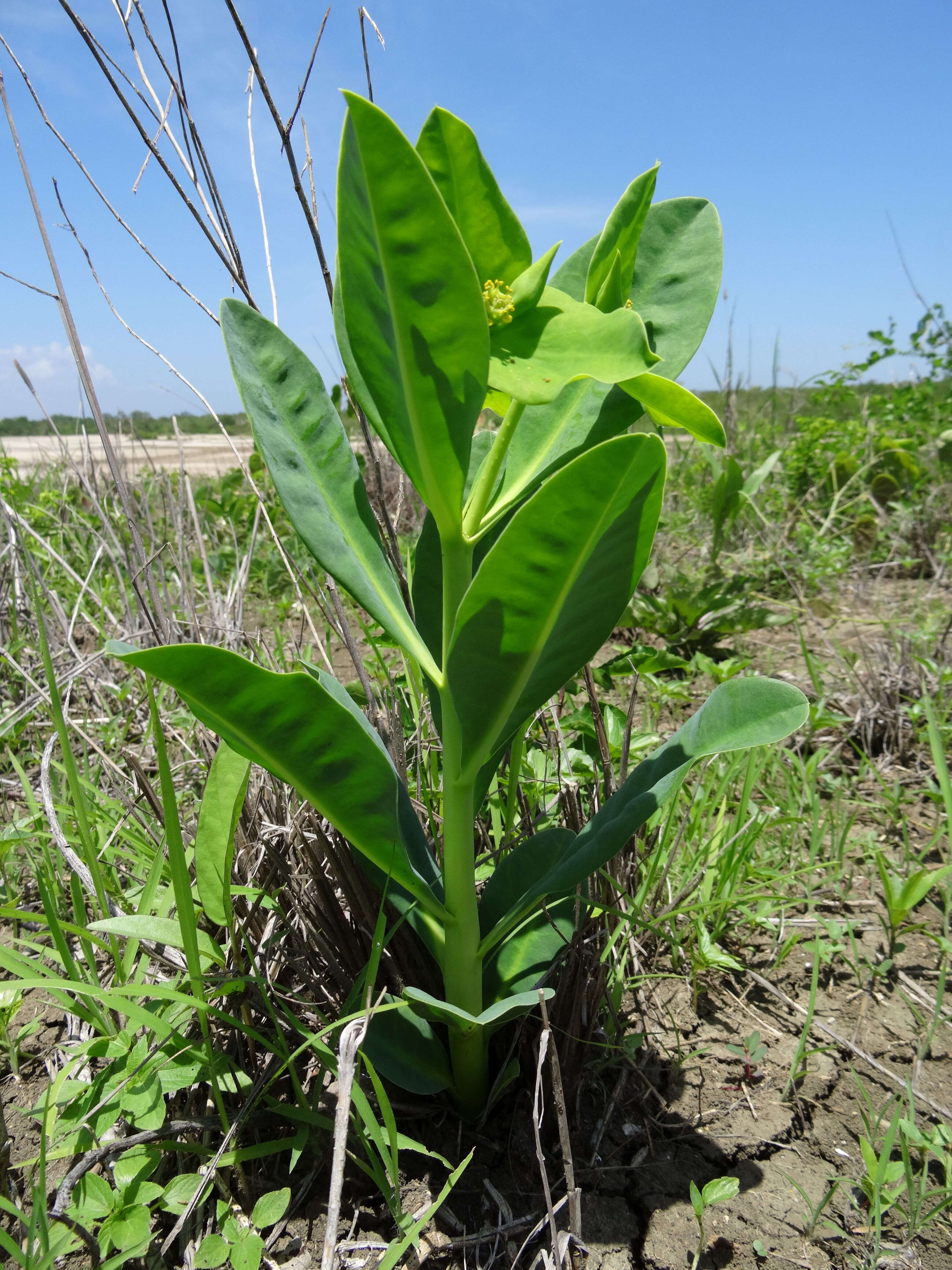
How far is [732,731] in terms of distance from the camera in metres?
0.87

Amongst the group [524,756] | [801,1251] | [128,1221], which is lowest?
[801,1251]

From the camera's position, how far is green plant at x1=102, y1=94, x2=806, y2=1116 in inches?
25.2

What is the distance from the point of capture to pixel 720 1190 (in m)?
0.88

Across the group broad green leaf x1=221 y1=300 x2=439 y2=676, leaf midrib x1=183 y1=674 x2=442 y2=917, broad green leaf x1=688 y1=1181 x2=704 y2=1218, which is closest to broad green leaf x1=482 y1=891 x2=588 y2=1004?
leaf midrib x1=183 y1=674 x2=442 y2=917

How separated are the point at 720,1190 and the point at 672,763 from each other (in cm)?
48

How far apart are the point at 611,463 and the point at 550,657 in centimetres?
24

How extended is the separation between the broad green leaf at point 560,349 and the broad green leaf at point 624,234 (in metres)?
0.07

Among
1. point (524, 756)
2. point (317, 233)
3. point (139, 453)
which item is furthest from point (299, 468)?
point (139, 453)

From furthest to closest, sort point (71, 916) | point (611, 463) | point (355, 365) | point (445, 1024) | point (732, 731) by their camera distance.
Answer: point (71, 916) → point (445, 1024) → point (732, 731) → point (355, 365) → point (611, 463)

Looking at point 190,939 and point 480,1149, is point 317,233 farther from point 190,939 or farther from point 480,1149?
point 480,1149

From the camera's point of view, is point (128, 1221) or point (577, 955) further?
point (577, 955)

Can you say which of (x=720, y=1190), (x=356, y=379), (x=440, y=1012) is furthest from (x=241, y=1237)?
(x=356, y=379)

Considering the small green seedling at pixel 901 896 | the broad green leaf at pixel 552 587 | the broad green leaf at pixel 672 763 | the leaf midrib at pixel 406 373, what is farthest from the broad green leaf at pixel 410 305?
the small green seedling at pixel 901 896

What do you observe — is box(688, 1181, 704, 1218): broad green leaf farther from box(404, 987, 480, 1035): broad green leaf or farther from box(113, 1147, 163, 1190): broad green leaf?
box(113, 1147, 163, 1190): broad green leaf
